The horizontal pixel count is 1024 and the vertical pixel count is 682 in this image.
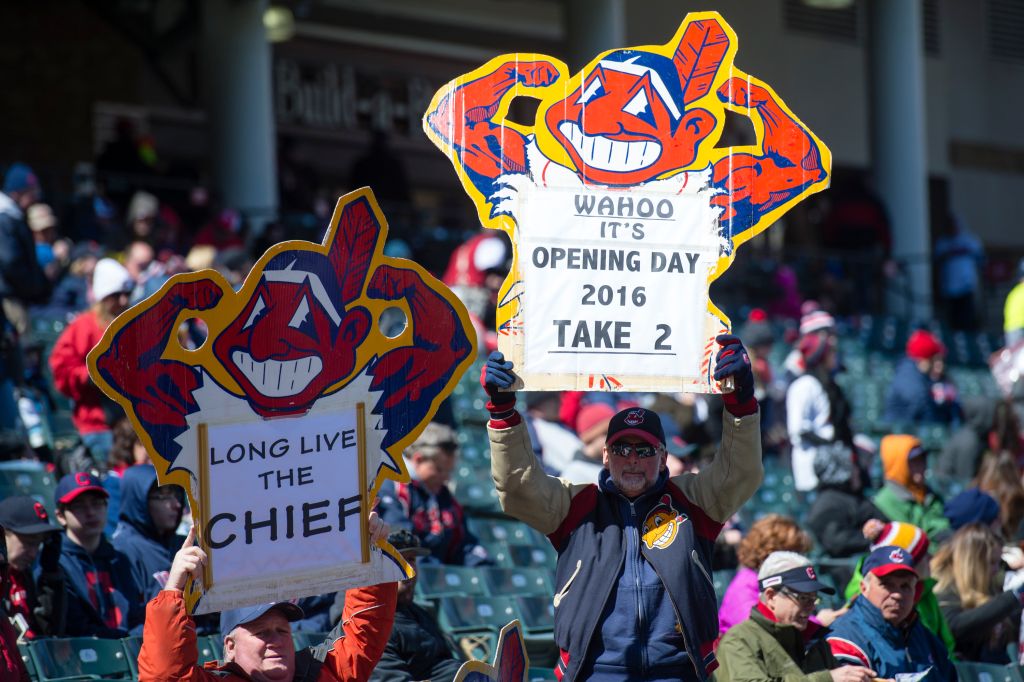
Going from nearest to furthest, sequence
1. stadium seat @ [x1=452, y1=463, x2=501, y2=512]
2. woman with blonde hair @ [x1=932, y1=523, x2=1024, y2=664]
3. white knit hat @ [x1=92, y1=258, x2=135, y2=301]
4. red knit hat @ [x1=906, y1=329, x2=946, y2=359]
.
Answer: woman with blonde hair @ [x1=932, y1=523, x2=1024, y2=664], white knit hat @ [x1=92, y1=258, x2=135, y2=301], stadium seat @ [x1=452, y1=463, x2=501, y2=512], red knit hat @ [x1=906, y1=329, x2=946, y2=359]

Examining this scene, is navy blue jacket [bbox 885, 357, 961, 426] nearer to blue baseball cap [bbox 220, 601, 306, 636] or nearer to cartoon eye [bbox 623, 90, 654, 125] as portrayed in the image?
cartoon eye [bbox 623, 90, 654, 125]

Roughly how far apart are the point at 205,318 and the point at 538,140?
130cm

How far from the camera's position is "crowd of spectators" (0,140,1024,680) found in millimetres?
5426

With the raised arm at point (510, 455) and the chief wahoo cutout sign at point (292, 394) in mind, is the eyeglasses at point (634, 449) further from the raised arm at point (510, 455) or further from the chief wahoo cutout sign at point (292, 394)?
the chief wahoo cutout sign at point (292, 394)

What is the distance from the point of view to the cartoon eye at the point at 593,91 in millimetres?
4953

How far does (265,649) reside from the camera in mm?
4055

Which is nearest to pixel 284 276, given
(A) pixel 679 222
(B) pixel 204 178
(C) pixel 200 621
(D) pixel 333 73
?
(A) pixel 679 222

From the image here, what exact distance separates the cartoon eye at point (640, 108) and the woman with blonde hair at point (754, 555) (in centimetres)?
203

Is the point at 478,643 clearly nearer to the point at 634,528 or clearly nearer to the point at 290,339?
the point at 634,528

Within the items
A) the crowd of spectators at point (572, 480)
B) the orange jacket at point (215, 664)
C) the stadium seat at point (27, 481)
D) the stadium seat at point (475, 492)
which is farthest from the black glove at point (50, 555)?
the stadium seat at point (475, 492)

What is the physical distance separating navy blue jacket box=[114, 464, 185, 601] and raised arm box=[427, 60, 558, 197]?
6.42 feet

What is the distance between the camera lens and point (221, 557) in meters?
3.96

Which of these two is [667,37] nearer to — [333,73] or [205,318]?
[333,73]

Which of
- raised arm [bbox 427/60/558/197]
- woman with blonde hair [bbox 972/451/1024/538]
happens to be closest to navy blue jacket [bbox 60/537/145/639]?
raised arm [bbox 427/60/558/197]
